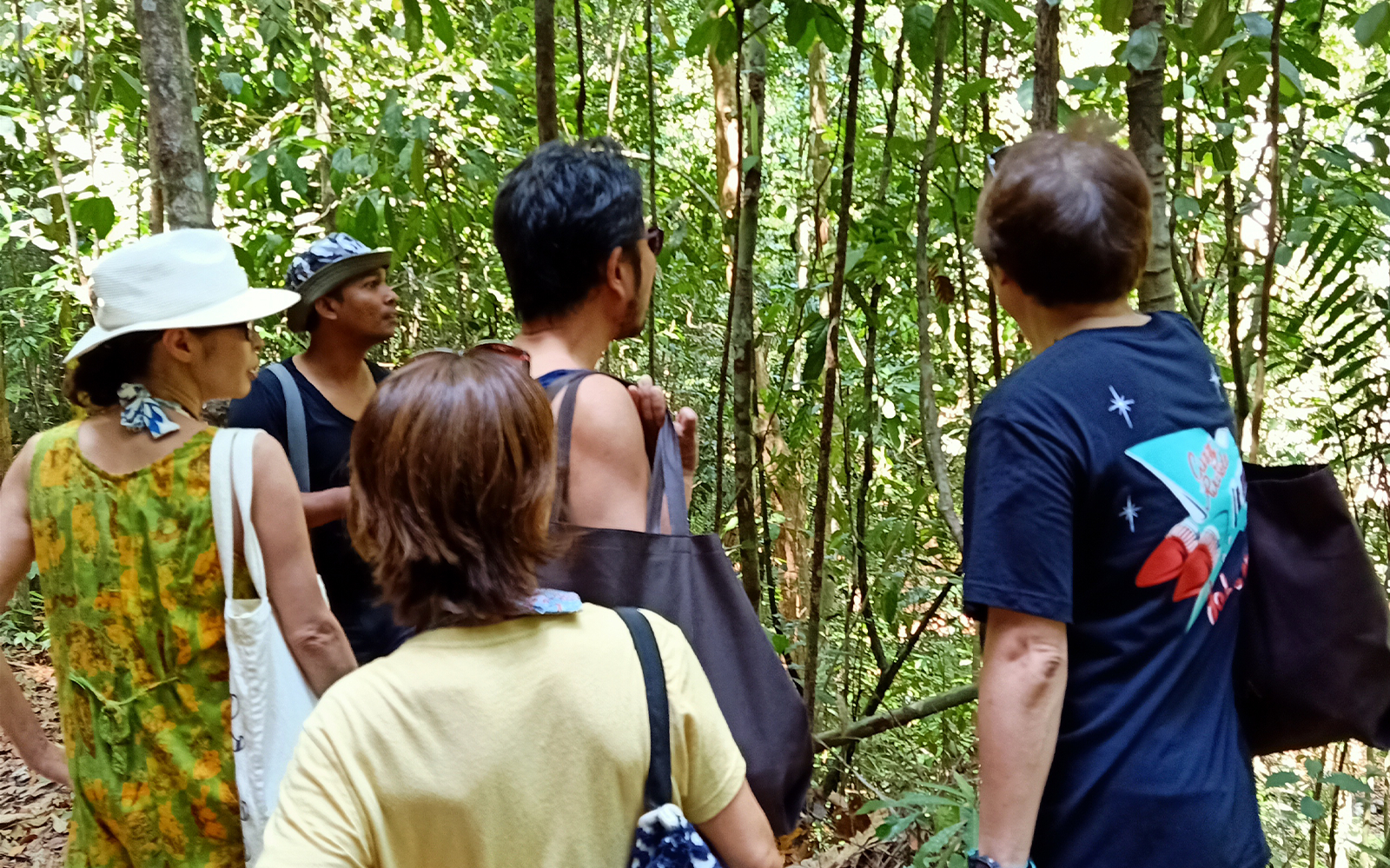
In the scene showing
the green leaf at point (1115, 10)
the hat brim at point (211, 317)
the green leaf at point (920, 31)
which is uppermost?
the green leaf at point (920, 31)

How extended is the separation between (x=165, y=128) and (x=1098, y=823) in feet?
8.44

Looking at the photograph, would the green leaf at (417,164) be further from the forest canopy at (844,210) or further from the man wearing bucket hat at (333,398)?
the man wearing bucket hat at (333,398)

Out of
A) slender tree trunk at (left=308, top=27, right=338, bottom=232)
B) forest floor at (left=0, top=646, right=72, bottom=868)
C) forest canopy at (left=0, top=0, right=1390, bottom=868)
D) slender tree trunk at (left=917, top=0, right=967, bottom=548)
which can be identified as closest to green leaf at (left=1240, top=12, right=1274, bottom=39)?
forest canopy at (left=0, top=0, right=1390, bottom=868)

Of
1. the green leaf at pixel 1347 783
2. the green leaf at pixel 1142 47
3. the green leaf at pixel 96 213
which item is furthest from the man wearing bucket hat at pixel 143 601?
the green leaf at pixel 1347 783

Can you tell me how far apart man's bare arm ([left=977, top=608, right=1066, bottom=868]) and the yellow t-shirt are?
41 centimetres

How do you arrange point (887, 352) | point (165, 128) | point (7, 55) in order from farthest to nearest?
1. point (887, 352)
2. point (7, 55)
3. point (165, 128)

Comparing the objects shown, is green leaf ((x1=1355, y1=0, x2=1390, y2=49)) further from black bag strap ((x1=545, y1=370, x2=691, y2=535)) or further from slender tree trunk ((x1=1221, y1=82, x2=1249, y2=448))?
black bag strap ((x1=545, y1=370, x2=691, y2=535))

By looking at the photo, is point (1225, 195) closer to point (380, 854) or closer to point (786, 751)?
point (786, 751)

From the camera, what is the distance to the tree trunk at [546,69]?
2.48m

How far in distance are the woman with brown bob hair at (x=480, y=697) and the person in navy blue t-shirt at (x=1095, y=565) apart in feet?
1.35

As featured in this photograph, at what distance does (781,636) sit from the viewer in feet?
9.57

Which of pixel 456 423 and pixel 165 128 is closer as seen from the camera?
pixel 456 423

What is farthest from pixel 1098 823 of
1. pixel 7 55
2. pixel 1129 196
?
pixel 7 55

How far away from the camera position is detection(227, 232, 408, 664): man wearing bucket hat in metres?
2.32
